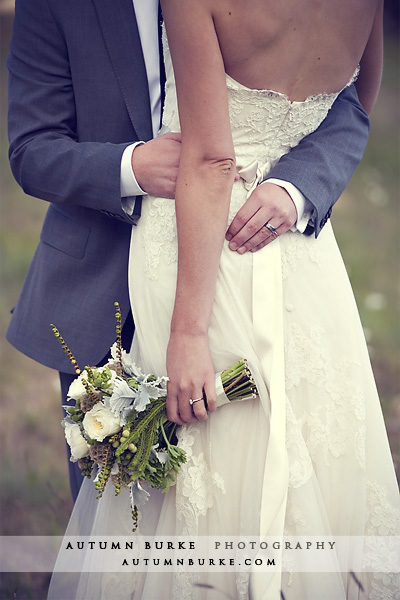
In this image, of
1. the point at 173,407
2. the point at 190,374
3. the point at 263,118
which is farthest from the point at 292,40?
the point at 173,407

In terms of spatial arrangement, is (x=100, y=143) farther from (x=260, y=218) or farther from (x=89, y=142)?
(x=260, y=218)

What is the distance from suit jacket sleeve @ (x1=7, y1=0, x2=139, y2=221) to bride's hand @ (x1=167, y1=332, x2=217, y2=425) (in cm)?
45

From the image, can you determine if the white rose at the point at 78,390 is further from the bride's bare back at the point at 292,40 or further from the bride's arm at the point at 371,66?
the bride's arm at the point at 371,66

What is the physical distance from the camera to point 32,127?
189cm

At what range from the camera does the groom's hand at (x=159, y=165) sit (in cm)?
175

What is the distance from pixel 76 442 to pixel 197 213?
0.71 metres

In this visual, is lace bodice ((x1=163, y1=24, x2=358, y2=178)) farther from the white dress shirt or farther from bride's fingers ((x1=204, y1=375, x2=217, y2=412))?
bride's fingers ((x1=204, y1=375, x2=217, y2=412))

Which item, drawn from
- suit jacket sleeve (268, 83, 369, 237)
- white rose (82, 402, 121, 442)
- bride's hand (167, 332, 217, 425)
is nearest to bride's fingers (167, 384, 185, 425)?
bride's hand (167, 332, 217, 425)

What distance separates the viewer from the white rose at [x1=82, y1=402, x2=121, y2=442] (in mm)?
1619

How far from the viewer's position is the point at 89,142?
188 cm

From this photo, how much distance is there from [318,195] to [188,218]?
16.8 inches

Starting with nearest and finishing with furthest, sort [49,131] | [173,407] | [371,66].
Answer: [173,407], [49,131], [371,66]

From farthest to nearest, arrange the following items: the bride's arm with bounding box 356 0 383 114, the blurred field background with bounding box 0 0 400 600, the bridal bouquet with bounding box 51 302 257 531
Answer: the blurred field background with bounding box 0 0 400 600 → the bride's arm with bounding box 356 0 383 114 → the bridal bouquet with bounding box 51 302 257 531

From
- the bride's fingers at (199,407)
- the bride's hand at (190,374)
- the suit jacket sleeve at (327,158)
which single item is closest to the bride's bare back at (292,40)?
the suit jacket sleeve at (327,158)
